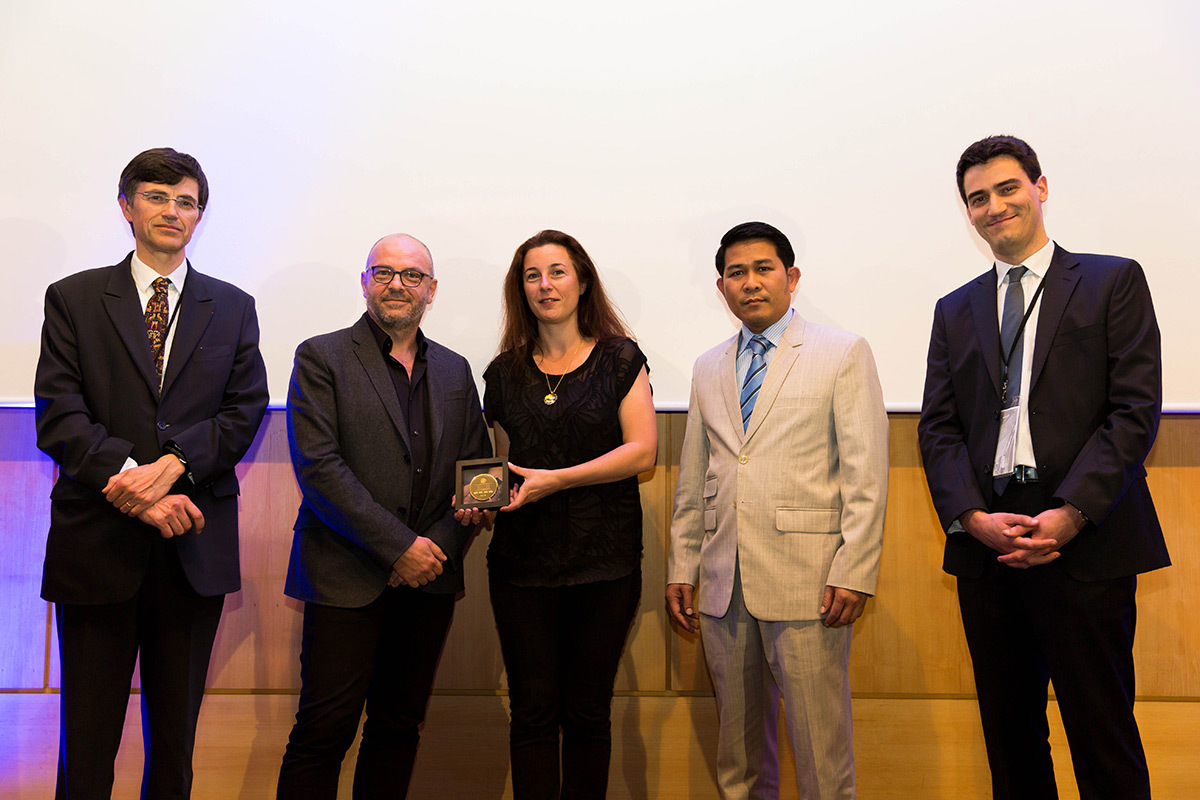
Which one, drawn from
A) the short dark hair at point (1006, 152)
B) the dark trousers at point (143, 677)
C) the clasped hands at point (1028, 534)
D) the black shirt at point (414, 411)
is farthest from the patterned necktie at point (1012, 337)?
the dark trousers at point (143, 677)

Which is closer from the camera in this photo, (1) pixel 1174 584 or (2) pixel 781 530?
(2) pixel 781 530

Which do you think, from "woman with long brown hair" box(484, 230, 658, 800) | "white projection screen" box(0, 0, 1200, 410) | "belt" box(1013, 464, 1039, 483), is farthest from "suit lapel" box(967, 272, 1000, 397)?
"woman with long brown hair" box(484, 230, 658, 800)

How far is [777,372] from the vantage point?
222 cm

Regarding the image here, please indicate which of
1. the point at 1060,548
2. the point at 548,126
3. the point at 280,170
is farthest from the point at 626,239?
the point at 1060,548

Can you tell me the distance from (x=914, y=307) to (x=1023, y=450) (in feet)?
3.00

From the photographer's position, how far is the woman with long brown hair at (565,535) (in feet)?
7.05

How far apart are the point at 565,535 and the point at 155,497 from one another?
1.05 meters

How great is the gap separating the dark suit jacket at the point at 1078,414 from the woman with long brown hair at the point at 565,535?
83 cm

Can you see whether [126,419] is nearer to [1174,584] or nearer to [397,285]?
[397,285]

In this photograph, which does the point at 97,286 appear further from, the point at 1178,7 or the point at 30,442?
the point at 1178,7

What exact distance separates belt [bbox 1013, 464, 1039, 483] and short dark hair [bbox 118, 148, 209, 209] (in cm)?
241

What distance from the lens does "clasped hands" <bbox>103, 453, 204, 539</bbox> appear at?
2.04 meters

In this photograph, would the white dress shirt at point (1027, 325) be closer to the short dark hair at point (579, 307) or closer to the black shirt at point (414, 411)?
the short dark hair at point (579, 307)

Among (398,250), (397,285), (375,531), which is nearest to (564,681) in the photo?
(375,531)
